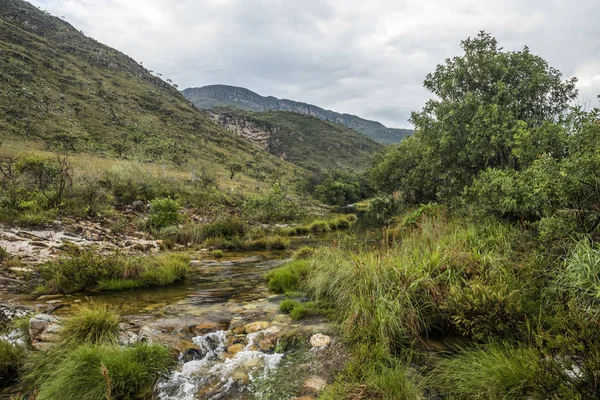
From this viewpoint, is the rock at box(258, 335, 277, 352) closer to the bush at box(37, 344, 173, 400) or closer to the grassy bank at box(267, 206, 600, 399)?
the grassy bank at box(267, 206, 600, 399)

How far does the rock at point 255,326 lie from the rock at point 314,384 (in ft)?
6.14

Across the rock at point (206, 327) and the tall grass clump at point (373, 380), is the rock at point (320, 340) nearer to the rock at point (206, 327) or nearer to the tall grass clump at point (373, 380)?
the tall grass clump at point (373, 380)

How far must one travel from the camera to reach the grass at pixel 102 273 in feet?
26.1

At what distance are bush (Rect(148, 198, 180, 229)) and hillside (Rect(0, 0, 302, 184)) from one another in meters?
27.5

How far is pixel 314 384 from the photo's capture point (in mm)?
4156

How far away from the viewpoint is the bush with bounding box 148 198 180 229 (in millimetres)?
17672

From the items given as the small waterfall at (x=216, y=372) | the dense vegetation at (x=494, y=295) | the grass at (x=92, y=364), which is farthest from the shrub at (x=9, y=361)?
the dense vegetation at (x=494, y=295)

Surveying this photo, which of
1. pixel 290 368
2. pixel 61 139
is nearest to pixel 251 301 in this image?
pixel 290 368

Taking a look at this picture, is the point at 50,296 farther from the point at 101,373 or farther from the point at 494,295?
the point at 494,295

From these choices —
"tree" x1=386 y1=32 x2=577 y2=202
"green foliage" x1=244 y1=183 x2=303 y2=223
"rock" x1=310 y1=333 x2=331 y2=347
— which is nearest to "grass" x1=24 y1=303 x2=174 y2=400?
"rock" x1=310 y1=333 x2=331 y2=347

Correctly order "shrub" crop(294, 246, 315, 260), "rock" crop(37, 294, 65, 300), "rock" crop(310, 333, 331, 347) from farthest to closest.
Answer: "shrub" crop(294, 246, 315, 260) < "rock" crop(37, 294, 65, 300) < "rock" crop(310, 333, 331, 347)

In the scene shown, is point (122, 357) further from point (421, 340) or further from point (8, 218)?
point (8, 218)

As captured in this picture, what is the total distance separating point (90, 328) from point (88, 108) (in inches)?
2867

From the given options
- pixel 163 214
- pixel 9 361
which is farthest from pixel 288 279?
pixel 163 214
